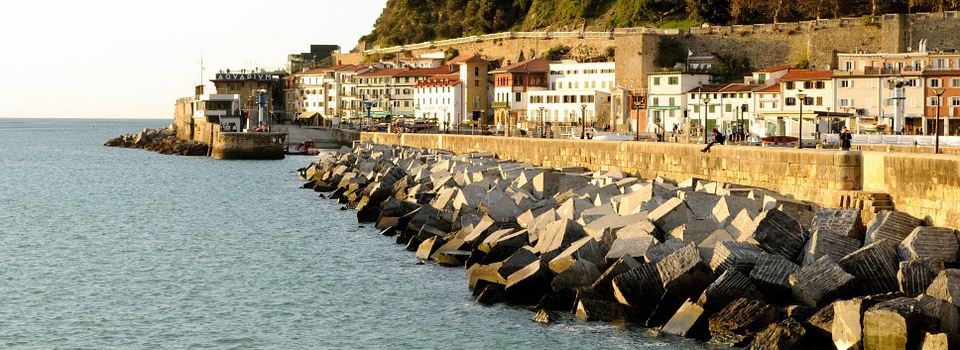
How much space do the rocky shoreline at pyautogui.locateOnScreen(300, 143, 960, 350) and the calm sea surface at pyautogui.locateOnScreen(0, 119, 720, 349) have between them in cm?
56

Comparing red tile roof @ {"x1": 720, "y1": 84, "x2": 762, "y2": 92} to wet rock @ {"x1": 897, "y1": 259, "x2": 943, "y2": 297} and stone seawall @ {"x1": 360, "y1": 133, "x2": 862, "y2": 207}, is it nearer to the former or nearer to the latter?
stone seawall @ {"x1": 360, "y1": 133, "x2": 862, "y2": 207}

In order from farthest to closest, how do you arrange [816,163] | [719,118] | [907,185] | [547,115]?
[547,115]
[719,118]
[816,163]
[907,185]

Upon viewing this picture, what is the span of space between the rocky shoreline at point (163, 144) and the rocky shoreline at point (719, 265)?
5153cm

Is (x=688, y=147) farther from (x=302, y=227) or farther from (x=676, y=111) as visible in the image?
(x=676, y=111)

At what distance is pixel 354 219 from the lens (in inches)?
1275

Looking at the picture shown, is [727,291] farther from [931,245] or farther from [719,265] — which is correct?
[931,245]

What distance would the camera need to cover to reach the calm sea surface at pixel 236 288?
55.3 feet

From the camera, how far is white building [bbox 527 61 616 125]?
75.2 meters

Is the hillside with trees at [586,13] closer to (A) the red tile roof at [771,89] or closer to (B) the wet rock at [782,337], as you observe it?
(A) the red tile roof at [771,89]

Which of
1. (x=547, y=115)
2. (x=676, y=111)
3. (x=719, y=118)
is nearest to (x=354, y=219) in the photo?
(x=719, y=118)

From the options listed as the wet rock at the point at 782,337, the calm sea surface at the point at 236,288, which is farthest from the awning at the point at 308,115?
the wet rock at the point at 782,337

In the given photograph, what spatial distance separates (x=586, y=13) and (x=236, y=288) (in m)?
75.3

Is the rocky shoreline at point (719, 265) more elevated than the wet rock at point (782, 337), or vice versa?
the rocky shoreline at point (719, 265)

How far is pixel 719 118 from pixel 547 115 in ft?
57.2
